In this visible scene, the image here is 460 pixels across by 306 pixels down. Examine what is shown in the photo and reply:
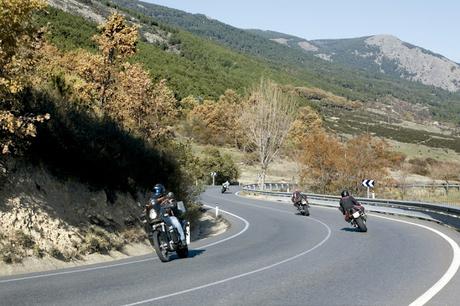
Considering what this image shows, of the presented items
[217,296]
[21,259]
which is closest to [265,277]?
[217,296]

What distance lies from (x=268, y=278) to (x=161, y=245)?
3.58m

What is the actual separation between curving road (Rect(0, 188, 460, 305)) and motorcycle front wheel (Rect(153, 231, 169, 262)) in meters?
0.22

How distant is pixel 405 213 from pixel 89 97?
17.1m

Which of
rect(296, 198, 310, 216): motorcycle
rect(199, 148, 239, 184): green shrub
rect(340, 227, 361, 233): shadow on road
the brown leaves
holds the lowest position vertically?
rect(199, 148, 239, 184): green shrub

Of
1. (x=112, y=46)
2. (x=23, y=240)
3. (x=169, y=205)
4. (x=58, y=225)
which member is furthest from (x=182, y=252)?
(x=112, y=46)

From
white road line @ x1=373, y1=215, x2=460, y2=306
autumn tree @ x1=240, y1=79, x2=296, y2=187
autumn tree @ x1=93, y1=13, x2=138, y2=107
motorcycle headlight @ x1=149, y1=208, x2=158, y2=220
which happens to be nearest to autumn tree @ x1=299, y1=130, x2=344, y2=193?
autumn tree @ x1=240, y1=79, x2=296, y2=187

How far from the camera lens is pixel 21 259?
1217 centimetres

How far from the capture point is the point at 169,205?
506 inches

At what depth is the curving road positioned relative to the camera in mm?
7984

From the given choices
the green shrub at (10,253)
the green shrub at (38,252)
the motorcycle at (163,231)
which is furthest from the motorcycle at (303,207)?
the green shrub at (10,253)

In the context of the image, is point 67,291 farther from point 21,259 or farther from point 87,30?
point 87,30

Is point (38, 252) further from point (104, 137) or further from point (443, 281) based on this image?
point (443, 281)

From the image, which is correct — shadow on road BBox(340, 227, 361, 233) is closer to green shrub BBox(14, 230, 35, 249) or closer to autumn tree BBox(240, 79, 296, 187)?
green shrub BBox(14, 230, 35, 249)

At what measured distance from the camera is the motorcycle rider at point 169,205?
12633 millimetres
